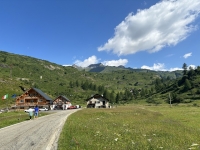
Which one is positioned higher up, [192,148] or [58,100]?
[58,100]

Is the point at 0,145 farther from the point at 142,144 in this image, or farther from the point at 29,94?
the point at 29,94

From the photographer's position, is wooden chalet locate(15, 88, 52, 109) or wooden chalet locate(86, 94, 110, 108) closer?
wooden chalet locate(86, 94, 110, 108)

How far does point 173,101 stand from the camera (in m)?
184

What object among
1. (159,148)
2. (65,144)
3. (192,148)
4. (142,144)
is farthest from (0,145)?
(192,148)

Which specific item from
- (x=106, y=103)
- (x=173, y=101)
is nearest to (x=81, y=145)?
(x=106, y=103)

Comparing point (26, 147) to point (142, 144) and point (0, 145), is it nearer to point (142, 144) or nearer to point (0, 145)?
point (0, 145)

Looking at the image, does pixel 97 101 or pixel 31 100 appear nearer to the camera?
pixel 97 101

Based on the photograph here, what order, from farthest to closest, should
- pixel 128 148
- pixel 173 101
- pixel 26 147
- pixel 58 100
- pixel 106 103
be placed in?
1. pixel 173 101
2. pixel 58 100
3. pixel 106 103
4. pixel 26 147
5. pixel 128 148

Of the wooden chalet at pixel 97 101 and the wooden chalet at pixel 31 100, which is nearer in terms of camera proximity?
the wooden chalet at pixel 97 101

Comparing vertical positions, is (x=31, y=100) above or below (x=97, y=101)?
above

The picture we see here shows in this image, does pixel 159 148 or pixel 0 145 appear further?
pixel 0 145

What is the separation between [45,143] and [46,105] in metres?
115

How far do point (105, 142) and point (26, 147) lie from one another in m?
5.71

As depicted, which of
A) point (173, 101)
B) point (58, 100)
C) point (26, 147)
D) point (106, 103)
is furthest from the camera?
point (173, 101)
